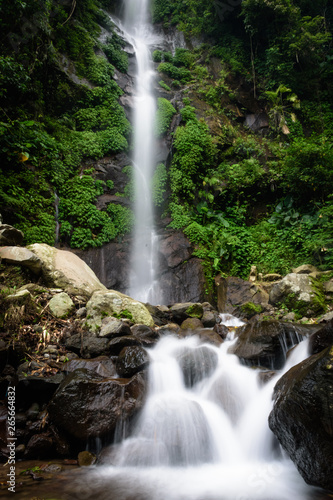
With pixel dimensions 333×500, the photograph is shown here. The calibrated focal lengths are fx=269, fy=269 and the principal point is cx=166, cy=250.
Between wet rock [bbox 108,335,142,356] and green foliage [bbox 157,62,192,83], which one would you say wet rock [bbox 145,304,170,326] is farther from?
green foliage [bbox 157,62,192,83]

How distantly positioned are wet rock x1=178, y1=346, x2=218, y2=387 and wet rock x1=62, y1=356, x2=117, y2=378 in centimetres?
119

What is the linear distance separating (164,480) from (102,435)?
84 centimetres

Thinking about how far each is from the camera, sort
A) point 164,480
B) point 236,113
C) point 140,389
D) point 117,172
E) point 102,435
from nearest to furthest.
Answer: point 164,480 → point 102,435 → point 140,389 → point 117,172 → point 236,113

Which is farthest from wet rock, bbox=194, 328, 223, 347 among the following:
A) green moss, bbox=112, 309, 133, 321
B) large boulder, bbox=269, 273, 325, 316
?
large boulder, bbox=269, 273, 325, 316

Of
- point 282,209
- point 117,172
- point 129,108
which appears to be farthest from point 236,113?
point 117,172

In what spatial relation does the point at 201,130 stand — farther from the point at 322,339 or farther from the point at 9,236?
the point at 322,339

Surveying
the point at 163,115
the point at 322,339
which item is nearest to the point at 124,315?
the point at 322,339

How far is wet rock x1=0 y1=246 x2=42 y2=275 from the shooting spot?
197 inches

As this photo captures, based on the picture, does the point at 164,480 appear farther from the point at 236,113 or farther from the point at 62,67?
the point at 236,113

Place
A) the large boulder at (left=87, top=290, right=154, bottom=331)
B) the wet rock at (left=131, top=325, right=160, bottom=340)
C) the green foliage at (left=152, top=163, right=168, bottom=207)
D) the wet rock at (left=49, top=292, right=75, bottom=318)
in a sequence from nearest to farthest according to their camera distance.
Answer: the wet rock at (left=49, top=292, right=75, bottom=318)
the large boulder at (left=87, top=290, right=154, bottom=331)
the wet rock at (left=131, top=325, right=160, bottom=340)
the green foliage at (left=152, top=163, right=168, bottom=207)

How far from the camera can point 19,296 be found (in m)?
4.25

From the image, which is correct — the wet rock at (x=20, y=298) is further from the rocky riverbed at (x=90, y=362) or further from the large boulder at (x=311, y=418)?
the large boulder at (x=311, y=418)

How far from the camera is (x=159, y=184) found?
11789mm

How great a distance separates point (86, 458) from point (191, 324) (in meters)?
3.62
